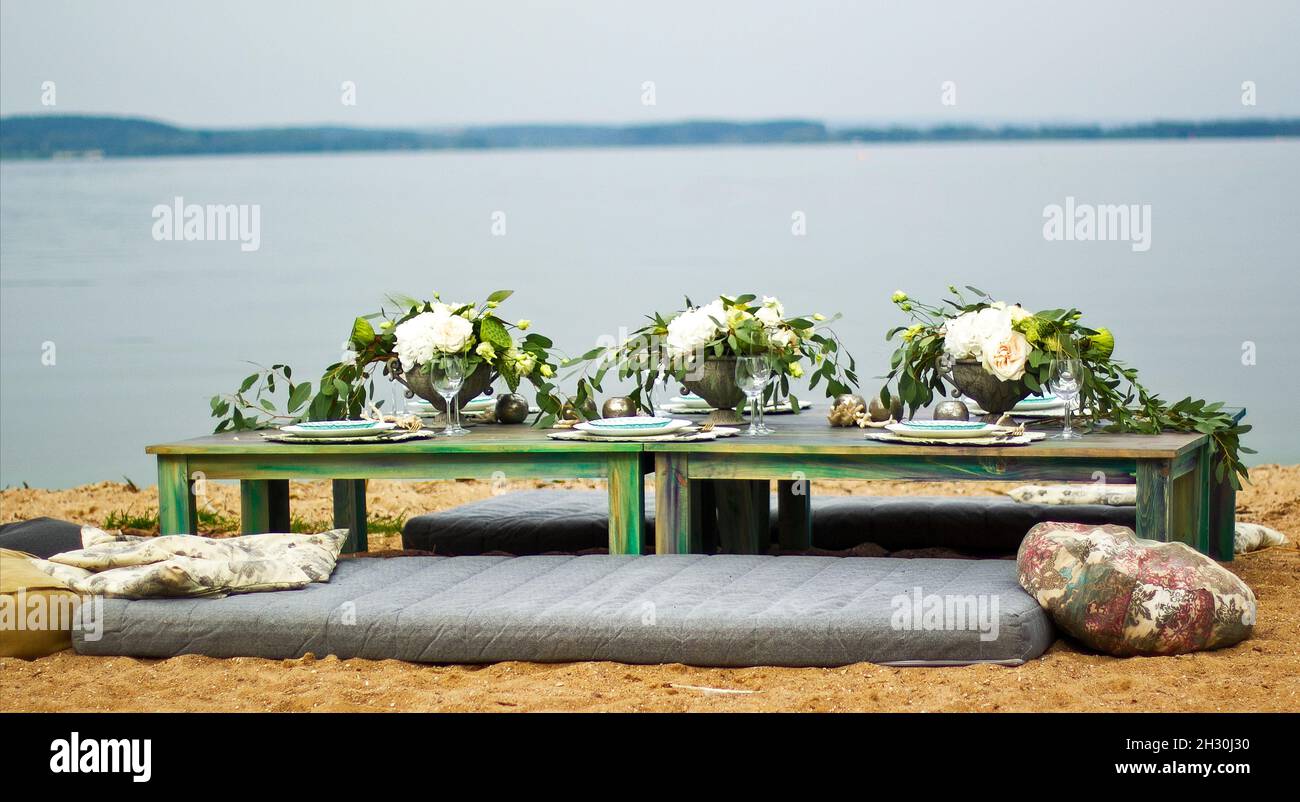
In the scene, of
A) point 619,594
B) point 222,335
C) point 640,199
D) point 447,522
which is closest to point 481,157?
point 640,199

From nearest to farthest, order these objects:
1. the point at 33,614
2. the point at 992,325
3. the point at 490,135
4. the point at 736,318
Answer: the point at 33,614 → the point at 992,325 → the point at 736,318 → the point at 490,135

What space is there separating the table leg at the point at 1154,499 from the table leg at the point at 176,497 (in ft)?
8.58

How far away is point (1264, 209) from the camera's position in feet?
47.5

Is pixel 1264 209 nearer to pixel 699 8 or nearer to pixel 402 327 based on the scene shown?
pixel 699 8

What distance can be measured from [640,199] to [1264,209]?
270 inches

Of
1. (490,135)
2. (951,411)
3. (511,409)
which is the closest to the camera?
(951,411)

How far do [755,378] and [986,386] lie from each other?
0.70 m

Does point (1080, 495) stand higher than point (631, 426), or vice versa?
point (631, 426)

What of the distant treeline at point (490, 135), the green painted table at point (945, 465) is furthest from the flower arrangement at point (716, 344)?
the distant treeline at point (490, 135)

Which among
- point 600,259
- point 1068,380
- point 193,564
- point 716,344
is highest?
point 600,259

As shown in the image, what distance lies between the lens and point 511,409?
4.89 metres

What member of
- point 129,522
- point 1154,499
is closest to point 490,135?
point 129,522

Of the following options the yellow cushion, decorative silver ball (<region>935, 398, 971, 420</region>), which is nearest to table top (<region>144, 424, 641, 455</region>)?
the yellow cushion

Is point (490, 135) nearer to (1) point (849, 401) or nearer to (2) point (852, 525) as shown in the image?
(2) point (852, 525)
